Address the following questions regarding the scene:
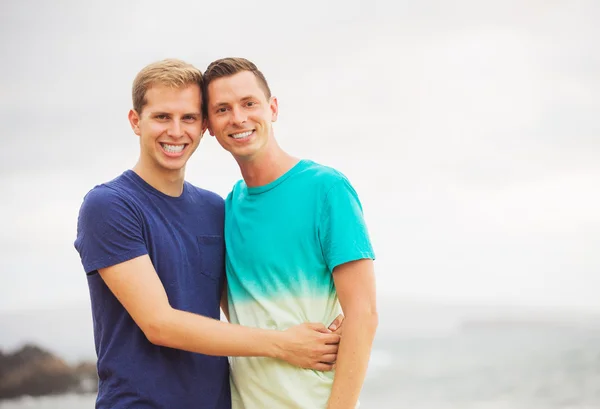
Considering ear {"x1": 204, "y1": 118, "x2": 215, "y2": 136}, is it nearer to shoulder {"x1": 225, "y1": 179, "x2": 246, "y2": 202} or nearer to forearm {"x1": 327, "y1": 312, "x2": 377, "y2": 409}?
shoulder {"x1": 225, "y1": 179, "x2": 246, "y2": 202}

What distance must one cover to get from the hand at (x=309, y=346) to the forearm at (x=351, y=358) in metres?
0.05

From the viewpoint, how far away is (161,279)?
3.06 m

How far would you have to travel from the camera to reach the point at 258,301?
3.06m

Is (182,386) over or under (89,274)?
under

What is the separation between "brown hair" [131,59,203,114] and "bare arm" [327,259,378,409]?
1146 millimetres

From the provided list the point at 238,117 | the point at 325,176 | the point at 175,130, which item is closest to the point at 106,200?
the point at 175,130

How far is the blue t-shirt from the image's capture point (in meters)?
2.96

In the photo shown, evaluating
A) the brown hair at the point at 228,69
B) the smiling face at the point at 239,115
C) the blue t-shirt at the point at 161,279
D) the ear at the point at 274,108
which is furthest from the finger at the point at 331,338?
the brown hair at the point at 228,69

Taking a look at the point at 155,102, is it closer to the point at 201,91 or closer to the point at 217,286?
the point at 201,91

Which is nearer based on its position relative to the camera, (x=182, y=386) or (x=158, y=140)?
(x=182, y=386)

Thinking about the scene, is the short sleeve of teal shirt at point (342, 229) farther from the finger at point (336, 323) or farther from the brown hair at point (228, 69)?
the brown hair at point (228, 69)

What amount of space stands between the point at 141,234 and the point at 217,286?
46 centimetres

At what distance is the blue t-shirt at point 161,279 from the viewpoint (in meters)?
2.96

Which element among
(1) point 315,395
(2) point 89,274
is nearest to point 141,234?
(2) point 89,274
